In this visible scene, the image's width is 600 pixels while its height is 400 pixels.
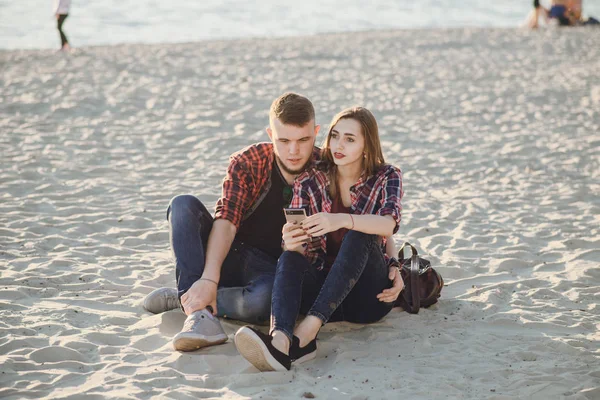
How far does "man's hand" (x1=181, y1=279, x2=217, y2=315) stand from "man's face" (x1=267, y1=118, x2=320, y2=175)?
0.75m

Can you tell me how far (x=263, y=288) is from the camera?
352 centimetres

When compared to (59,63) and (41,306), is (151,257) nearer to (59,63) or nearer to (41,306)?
(41,306)

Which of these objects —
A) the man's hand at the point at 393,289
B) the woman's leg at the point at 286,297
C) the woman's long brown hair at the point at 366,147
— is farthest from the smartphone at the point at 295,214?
the man's hand at the point at 393,289

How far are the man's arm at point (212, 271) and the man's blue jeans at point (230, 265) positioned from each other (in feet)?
0.17

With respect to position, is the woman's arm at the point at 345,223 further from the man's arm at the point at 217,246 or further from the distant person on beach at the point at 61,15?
the distant person on beach at the point at 61,15

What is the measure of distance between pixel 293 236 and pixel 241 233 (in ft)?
1.92

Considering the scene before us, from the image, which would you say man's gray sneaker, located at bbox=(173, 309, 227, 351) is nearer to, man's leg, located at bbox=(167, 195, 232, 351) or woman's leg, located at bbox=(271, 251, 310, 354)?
man's leg, located at bbox=(167, 195, 232, 351)

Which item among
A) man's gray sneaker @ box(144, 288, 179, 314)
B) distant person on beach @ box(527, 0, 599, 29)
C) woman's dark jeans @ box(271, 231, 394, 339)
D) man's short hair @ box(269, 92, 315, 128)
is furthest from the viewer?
distant person on beach @ box(527, 0, 599, 29)

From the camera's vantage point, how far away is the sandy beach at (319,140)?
10.3 feet

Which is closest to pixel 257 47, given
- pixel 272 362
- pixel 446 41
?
pixel 446 41

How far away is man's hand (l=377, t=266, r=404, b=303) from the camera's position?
3.46 metres

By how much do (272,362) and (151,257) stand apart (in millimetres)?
1870

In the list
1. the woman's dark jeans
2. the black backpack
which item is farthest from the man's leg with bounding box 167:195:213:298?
the black backpack

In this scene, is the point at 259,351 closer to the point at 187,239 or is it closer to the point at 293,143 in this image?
the point at 187,239
